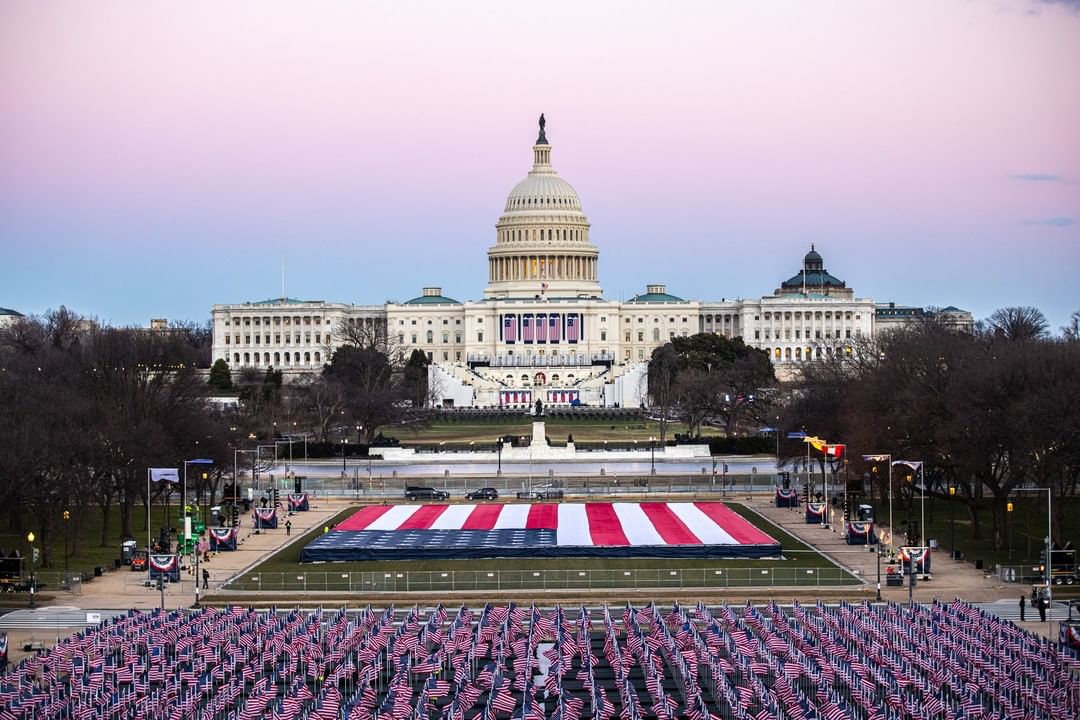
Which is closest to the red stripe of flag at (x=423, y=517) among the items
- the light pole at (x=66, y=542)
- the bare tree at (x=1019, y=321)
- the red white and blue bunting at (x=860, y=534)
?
the light pole at (x=66, y=542)

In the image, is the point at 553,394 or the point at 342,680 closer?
the point at 342,680

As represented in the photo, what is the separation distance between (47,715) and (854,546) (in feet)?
123

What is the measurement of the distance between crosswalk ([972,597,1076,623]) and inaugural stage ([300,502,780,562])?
12178mm

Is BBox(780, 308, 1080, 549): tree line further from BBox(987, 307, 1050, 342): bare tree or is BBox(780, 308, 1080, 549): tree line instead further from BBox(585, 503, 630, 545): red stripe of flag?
BBox(987, 307, 1050, 342): bare tree

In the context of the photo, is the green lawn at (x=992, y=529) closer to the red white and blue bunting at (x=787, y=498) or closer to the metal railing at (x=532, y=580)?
the red white and blue bunting at (x=787, y=498)

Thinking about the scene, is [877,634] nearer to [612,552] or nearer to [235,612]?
[235,612]

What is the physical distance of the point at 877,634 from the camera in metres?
43.6

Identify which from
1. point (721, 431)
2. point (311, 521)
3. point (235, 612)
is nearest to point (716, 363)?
point (721, 431)

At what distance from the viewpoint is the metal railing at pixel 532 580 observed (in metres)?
57.5

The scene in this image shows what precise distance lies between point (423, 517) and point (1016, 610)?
32.1 metres

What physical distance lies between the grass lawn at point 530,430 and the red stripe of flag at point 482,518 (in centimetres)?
3781

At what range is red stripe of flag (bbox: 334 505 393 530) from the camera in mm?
75062

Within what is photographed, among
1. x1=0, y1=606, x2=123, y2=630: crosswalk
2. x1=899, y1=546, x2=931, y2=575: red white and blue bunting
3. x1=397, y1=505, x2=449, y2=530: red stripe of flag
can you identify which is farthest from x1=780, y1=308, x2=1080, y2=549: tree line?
x1=0, y1=606, x2=123, y2=630: crosswalk

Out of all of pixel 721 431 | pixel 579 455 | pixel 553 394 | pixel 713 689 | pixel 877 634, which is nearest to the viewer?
pixel 713 689
